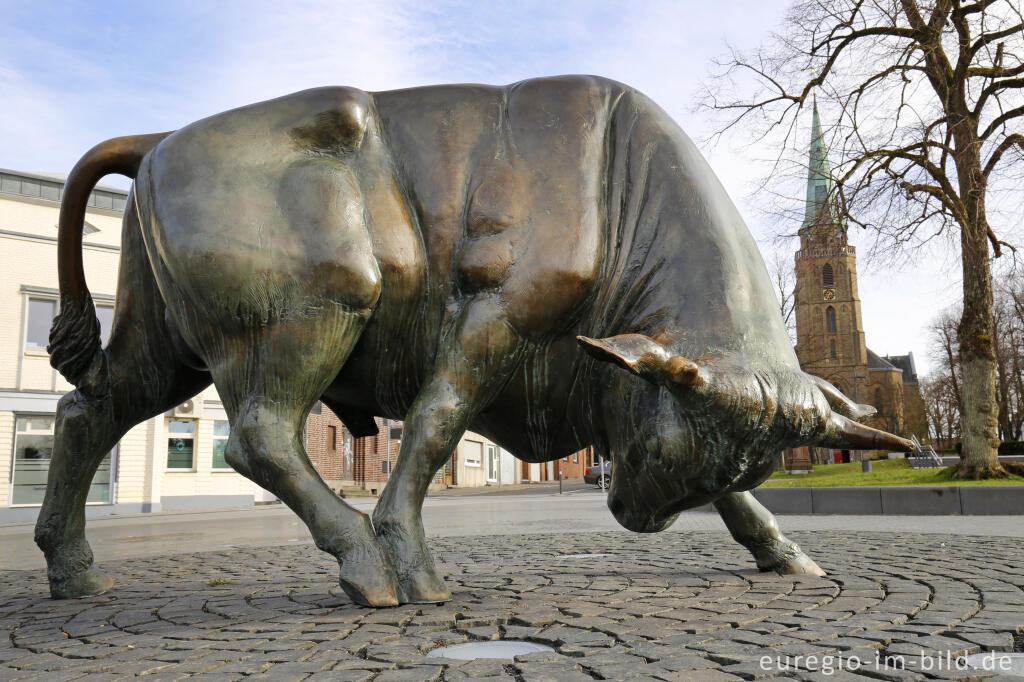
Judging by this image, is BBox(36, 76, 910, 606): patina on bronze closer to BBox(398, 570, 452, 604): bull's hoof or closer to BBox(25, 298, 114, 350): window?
BBox(398, 570, 452, 604): bull's hoof

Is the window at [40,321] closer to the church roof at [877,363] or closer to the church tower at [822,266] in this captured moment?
the church tower at [822,266]

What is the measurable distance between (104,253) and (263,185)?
776 inches

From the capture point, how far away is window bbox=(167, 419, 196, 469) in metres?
22.5

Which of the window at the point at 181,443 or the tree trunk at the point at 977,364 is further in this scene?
the window at the point at 181,443

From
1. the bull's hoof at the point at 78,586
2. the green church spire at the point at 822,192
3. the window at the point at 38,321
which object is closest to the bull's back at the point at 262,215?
the bull's hoof at the point at 78,586

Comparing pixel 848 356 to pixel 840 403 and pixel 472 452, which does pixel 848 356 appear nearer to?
pixel 472 452

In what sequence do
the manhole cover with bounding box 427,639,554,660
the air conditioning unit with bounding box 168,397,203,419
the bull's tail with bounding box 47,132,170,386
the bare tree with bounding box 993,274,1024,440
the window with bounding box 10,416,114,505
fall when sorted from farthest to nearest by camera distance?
the bare tree with bounding box 993,274,1024,440, the air conditioning unit with bounding box 168,397,203,419, the window with bounding box 10,416,114,505, the bull's tail with bounding box 47,132,170,386, the manhole cover with bounding box 427,639,554,660

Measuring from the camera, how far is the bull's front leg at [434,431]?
336cm

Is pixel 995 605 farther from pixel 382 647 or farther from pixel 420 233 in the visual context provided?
pixel 420 233

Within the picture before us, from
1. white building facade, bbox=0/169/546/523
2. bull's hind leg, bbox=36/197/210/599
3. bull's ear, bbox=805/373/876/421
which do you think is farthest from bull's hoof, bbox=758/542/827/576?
white building facade, bbox=0/169/546/523

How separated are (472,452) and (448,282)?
4307 cm

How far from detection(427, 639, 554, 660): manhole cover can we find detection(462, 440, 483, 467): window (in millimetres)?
40558

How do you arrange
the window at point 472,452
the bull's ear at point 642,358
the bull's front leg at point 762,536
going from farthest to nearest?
1. the window at point 472,452
2. the bull's front leg at point 762,536
3. the bull's ear at point 642,358

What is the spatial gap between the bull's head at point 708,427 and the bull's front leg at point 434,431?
58 cm
